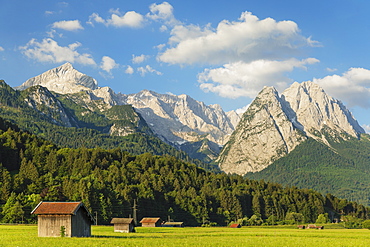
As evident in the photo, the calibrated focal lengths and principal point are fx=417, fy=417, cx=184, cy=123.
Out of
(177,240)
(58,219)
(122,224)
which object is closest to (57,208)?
(58,219)

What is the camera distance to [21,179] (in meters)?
189

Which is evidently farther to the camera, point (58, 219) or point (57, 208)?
point (57, 208)

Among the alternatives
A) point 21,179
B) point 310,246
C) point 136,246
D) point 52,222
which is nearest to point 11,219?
point 21,179

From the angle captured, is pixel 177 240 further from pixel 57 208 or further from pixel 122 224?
pixel 122 224

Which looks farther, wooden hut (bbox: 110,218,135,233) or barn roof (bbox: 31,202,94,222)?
wooden hut (bbox: 110,218,135,233)

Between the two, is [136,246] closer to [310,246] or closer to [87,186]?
[310,246]

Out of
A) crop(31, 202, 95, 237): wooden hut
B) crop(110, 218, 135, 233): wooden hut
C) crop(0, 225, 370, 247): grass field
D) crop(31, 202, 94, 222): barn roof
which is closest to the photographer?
crop(0, 225, 370, 247): grass field

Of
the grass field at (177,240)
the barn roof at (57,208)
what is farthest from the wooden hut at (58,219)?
the grass field at (177,240)

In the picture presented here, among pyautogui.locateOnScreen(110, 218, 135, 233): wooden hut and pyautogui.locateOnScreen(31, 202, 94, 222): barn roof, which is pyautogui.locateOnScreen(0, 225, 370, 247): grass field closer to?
pyautogui.locateOnScreen(31, 202, 94, 222): barn roof

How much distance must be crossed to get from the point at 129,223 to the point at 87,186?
69211mm

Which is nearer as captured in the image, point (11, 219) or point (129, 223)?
point (129, 223)

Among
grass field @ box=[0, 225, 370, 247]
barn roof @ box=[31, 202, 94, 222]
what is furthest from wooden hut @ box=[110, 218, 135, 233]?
barn roof @ box=[31, 202, 94, 222]

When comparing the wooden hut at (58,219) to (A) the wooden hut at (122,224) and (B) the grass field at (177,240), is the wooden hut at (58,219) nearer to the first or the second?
(B) the grass field at (177,240)

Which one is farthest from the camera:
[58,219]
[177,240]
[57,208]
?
[57,208]
